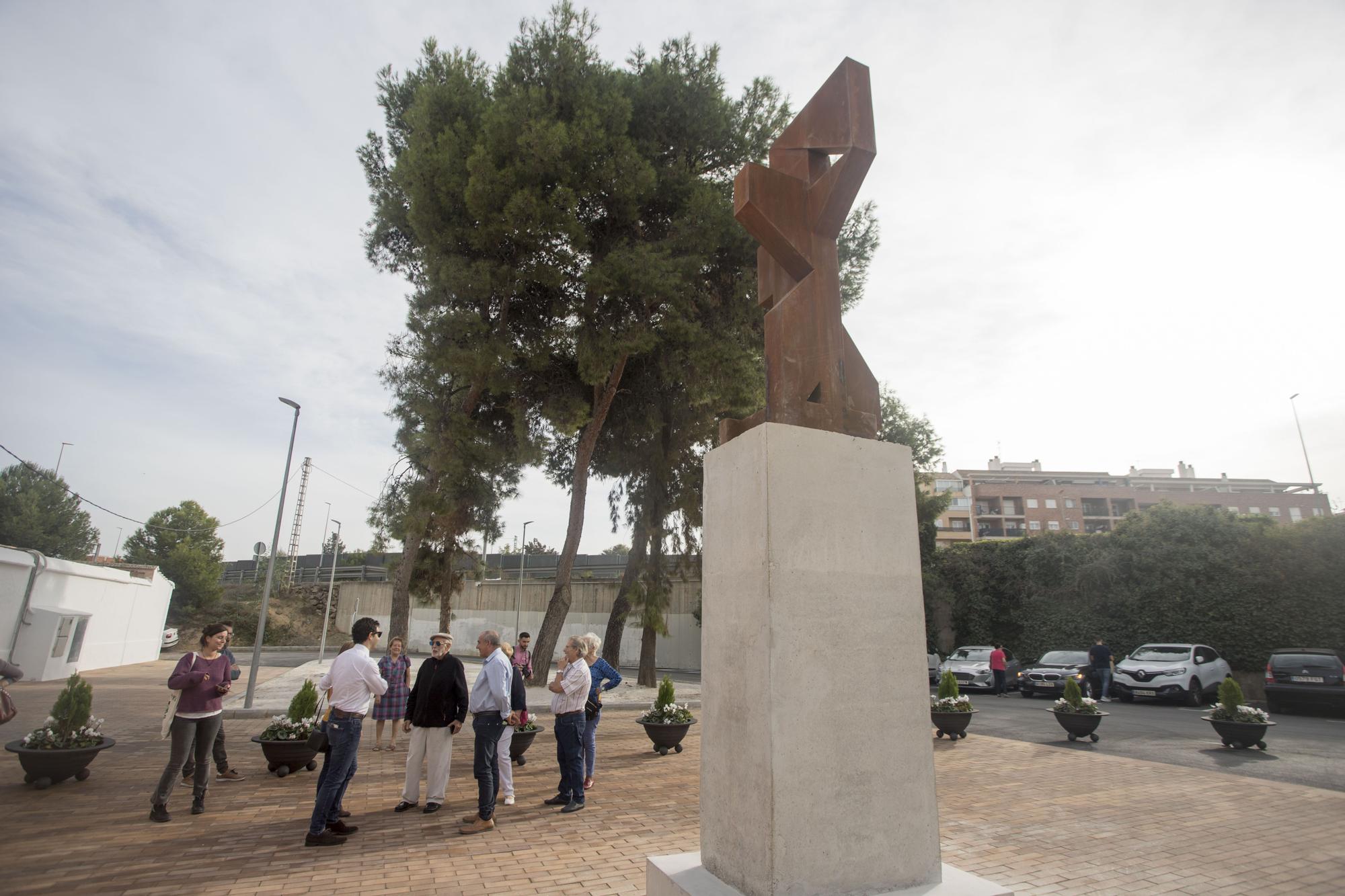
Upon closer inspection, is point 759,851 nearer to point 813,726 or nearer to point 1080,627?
point 813,726

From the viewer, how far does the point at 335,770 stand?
5613mm

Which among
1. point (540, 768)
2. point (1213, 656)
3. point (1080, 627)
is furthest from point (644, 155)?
point (1080, 627)

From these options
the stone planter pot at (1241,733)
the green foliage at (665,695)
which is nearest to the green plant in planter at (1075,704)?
the stone planter pot at (1241,733)

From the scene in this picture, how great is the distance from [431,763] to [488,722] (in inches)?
35.7

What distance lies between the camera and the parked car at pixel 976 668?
20469 mm

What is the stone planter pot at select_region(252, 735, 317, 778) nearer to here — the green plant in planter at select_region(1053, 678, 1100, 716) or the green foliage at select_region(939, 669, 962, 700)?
the green foliage at select_region(939, 669, 962, 700)

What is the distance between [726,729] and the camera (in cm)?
342

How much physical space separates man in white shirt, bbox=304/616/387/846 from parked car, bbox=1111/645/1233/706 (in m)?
17.5

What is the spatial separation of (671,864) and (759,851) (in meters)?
0.83

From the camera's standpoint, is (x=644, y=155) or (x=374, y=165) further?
(x=374, y=165)

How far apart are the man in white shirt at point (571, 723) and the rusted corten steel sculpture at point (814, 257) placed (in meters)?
3.92

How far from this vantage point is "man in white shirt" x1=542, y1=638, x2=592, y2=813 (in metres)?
6.90

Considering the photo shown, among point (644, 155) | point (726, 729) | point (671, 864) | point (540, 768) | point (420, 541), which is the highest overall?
point (644, 155)

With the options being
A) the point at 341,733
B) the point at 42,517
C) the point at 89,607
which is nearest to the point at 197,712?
the point at 341,733
